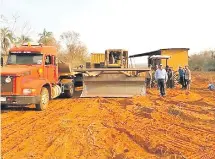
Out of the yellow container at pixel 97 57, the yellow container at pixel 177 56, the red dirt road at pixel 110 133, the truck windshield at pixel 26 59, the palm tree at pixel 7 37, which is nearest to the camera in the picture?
the red dirt road at pixel 110 133

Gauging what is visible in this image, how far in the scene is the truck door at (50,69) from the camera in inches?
493

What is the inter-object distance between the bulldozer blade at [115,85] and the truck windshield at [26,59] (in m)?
3.35

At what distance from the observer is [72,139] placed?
6.80m

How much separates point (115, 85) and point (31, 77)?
474cm

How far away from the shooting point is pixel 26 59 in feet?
Result: 39.8

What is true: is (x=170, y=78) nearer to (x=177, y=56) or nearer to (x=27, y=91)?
(x=177, y=56)

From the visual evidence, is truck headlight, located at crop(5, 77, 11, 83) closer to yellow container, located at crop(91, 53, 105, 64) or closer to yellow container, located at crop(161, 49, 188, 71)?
yellow container, located at crop(91, 53, 105, 64)

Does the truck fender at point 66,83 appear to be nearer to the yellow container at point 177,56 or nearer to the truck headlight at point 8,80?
the truck headlight at point 8,80

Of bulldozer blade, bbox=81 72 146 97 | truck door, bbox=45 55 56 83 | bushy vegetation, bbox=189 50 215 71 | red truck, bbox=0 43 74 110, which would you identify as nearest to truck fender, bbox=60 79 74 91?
red truck, bbox=0 43 74 110

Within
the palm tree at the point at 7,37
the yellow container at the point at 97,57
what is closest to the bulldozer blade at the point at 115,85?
the yellow container at the point at 97,57

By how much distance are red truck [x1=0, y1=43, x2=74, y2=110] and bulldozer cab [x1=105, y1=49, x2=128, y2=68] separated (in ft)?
10.6

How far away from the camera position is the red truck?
10.3 metres

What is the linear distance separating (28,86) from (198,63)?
5322 cm

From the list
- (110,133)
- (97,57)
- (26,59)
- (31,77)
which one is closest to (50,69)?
(26,59)
